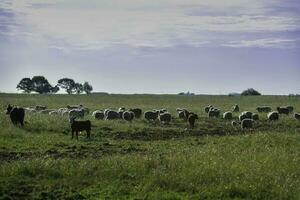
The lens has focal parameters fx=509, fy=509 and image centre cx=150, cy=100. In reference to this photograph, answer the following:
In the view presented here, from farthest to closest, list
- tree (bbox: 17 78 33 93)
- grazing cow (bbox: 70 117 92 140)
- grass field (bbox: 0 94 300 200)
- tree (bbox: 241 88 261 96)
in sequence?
tree (bbox: 241 88 261 96) → tree (bbox: 17 78 33 93) → grazing cow (bbox: 70 117 92 140) → grass field (bbox: 0 94 300 200)

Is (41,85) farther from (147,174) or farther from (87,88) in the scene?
(147,174)

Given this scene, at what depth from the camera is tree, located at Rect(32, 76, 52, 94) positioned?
12525 centimetres

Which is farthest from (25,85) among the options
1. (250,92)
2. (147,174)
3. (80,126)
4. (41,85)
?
(147,174)

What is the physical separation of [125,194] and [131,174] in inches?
70.7

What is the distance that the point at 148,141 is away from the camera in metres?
25.0

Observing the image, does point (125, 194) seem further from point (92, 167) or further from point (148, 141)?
point (148, 141)

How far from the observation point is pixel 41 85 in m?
126

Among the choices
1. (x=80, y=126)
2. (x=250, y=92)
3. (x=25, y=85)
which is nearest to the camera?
(x=80, y=126)

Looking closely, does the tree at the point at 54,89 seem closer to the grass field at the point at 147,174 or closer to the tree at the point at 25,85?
the tree at the point at 25,85

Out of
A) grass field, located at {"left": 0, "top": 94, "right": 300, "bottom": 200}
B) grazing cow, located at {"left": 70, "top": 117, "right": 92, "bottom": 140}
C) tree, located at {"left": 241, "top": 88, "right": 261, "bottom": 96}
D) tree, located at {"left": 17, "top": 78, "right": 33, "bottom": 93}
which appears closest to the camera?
grass field, located at {"left": 0, "top": 94, "right": 300, "bottom": 200}

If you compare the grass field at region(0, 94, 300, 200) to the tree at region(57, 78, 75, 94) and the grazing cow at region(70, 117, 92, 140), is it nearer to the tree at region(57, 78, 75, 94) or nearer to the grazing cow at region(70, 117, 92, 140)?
the grazing cow at region(70, 117, 92, 140)

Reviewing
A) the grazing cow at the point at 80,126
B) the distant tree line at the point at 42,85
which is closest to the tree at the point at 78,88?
the distant tree line at the point at 42,85

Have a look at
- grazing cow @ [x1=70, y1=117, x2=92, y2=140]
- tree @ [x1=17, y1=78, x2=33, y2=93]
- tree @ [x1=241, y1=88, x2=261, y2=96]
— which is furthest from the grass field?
tree @ [x1=241, y1=88, x2=261, y2=96]

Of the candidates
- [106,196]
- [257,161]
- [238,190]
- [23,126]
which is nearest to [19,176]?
[106,196]
